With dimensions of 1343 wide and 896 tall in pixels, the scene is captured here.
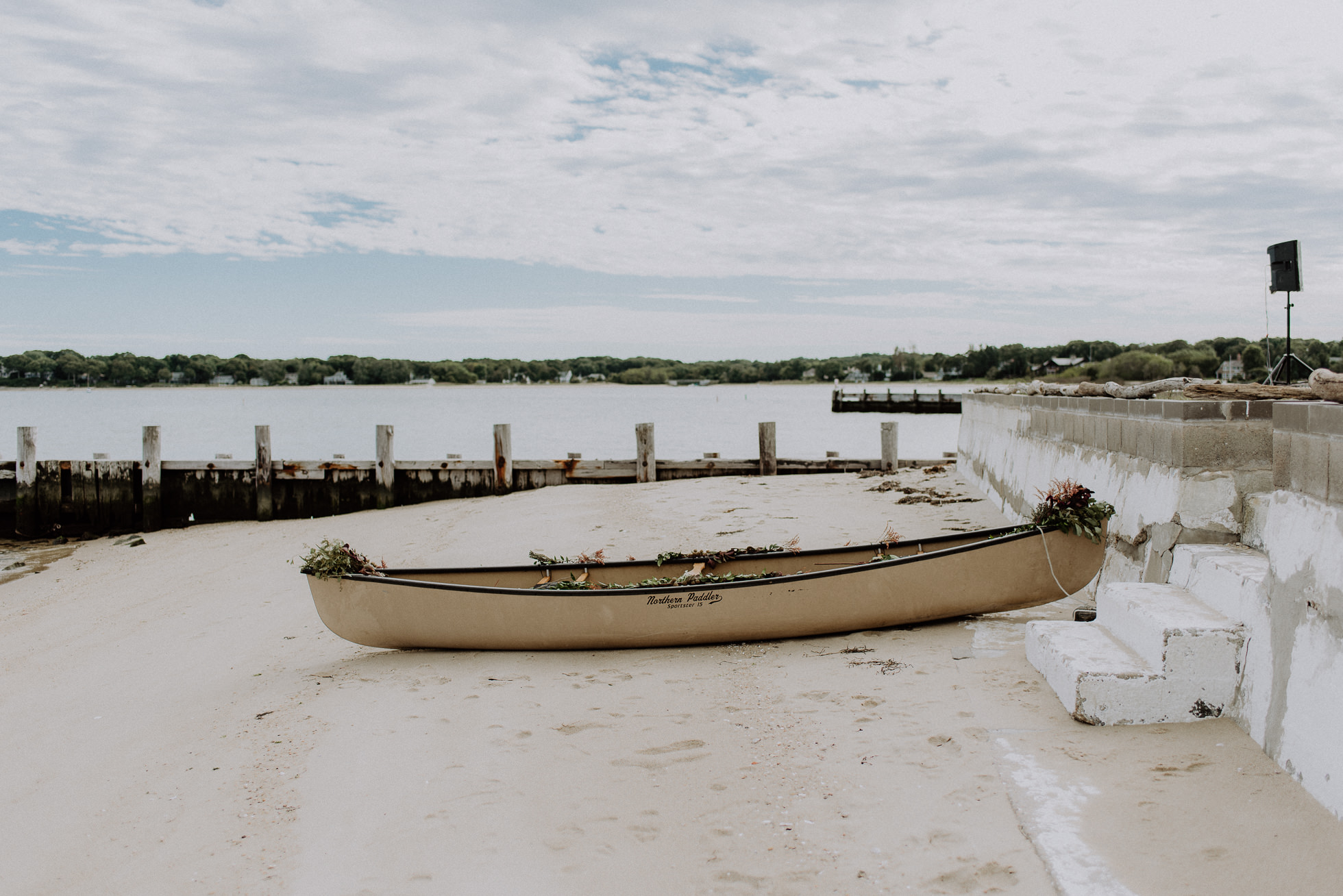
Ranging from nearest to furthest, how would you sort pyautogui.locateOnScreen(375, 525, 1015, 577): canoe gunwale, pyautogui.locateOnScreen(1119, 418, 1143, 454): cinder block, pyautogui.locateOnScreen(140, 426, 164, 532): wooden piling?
pyautogui.locateOnScreen(1119, 418, 1143, 454): cinder block, pyautogui.locateOnScreen(375, 525, 1015, 577): canoe gunwale, pyautogui.locateOnScreen(140, 426, 164, 532): wooden piling

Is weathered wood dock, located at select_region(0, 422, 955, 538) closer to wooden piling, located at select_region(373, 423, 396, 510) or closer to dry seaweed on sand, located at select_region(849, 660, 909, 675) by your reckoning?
wooden piling, located at select_region(373, 423, 396, 510)

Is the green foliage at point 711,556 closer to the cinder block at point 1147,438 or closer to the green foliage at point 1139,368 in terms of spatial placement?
the cinder block at point 1147,438

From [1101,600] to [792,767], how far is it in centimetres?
207

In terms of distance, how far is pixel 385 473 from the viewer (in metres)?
16.4

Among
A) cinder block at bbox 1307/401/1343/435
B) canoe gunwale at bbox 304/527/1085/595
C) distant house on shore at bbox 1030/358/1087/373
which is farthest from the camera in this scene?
distant house on shore at bbox 1030/358/1087/373

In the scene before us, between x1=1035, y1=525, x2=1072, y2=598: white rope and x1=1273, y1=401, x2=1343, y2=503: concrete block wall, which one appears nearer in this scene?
x1=1273, y1=401, x2=1343, y2=503: concrete block wall

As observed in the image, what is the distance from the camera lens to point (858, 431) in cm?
4966

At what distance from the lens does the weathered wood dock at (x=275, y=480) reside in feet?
53.7

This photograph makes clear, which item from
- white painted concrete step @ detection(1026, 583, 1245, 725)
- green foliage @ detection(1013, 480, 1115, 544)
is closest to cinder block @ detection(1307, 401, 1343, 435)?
white painted concrete step @ detection(1026, 583, 1245, 725)

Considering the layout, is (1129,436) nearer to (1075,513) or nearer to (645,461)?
(1075,513)

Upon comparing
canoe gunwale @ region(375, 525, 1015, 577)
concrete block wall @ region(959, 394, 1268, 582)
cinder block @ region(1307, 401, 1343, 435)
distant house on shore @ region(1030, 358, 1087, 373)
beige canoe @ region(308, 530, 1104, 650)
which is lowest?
beige canoe @ region(308, 530, 1104, 650)

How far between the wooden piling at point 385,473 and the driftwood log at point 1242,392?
45.2 feet

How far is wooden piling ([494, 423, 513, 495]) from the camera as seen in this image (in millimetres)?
16219

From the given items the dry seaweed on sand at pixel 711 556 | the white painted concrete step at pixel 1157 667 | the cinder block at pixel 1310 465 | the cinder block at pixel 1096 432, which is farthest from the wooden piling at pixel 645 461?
the cinder block at pixel 1310 465
